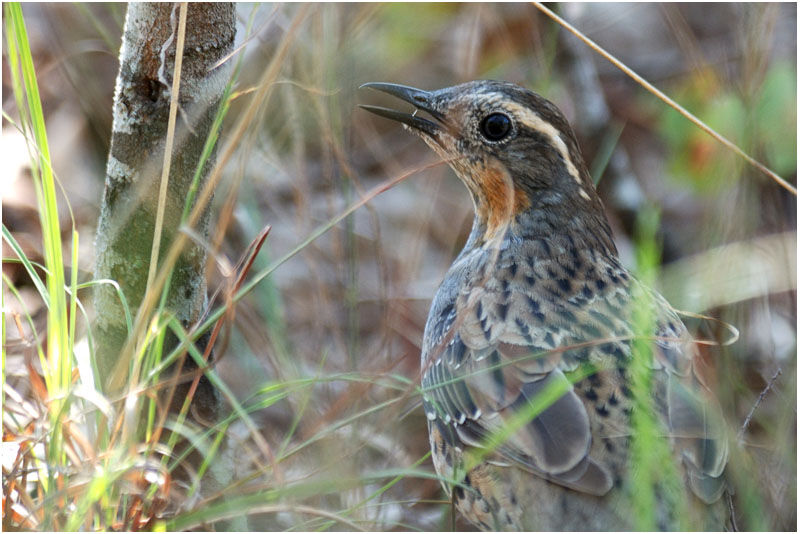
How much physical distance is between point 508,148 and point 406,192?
2959mm

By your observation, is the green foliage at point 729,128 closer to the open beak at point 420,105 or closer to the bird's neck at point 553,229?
the bird's neck at point 553,229

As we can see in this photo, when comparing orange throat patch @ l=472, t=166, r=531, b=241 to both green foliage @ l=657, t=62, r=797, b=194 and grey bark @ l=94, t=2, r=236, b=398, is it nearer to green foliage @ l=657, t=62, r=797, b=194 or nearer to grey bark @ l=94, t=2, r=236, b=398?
green foliage @ l=657, t=62, r=797, b=194

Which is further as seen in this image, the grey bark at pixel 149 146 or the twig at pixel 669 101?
the twig at pixel 669 101

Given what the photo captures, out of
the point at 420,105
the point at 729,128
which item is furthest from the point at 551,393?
the point at 729,128

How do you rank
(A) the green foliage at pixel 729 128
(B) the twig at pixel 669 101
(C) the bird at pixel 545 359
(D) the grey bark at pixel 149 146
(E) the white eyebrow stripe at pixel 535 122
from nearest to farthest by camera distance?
(C) the bird at pixel 545 359, (D) the grey bark at pixel 149 146, (B) the twig at pixel 669 101, (E) the white eyebrow stripe at pixel 535 122, (A) the green foliage at pixel 729 128

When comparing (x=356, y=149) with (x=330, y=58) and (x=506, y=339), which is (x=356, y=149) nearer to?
(x=330, y=58)

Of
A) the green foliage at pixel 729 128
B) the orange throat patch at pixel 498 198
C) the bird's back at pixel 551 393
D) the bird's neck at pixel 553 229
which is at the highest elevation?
the green foliage at pixel 729 128

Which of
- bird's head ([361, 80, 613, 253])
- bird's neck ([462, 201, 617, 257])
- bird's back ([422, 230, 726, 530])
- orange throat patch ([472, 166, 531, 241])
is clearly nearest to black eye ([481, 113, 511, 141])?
bird's head ([361, 80, 613, 253])

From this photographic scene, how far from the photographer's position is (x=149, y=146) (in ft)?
12.6

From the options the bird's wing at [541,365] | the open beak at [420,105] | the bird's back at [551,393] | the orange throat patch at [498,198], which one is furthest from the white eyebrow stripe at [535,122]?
the bird's wing at [541,365]

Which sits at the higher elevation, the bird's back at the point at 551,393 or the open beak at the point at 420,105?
the open beak at the point at 420,105

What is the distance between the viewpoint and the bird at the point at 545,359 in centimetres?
366

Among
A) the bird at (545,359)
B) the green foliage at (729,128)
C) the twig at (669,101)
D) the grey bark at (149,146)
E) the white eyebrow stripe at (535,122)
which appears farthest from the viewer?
the green foliage at (729,128)

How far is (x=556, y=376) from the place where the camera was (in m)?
3.87
